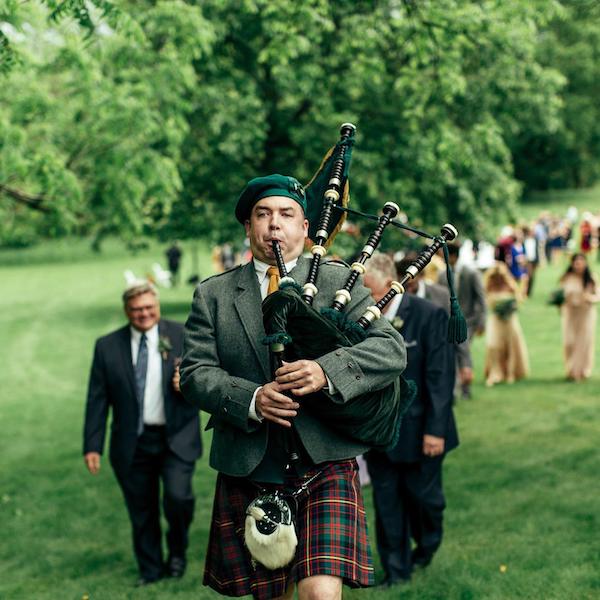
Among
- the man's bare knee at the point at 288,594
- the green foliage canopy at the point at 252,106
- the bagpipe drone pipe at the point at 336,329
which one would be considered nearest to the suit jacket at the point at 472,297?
the green foliage canopy at the point at 252,106

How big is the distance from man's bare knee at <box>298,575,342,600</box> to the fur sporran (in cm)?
13

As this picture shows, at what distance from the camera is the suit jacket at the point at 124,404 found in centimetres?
716

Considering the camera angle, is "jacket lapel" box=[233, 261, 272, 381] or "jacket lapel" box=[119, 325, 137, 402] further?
"jacket lapel" box=[119, 325, 137, 402]

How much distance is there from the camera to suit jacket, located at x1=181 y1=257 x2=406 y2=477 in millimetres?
3926

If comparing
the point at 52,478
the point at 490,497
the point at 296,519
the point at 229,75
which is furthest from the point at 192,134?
the point at 296,519

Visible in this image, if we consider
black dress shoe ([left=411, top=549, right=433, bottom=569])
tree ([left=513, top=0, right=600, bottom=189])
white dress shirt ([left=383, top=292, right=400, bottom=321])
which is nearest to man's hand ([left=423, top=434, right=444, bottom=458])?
white dress shirt ([left=383, top=292, right=400, bottom=321])

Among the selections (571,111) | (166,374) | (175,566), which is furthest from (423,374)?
(571,111)

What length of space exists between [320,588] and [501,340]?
40.3ft

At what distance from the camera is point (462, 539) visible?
793 cm

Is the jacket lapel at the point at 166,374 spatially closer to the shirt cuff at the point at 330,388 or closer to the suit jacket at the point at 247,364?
the suit jacket at the point at 247,364

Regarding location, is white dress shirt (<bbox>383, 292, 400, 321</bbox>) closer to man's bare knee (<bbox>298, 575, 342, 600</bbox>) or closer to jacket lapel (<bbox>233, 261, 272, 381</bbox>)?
jacket lapel (<bbox>233, 261, 272, 381</bbox>)

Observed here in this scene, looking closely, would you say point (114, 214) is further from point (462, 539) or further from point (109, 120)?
point (462, 539)

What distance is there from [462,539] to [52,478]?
5528 mm

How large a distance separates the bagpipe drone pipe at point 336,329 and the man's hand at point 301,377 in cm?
9
